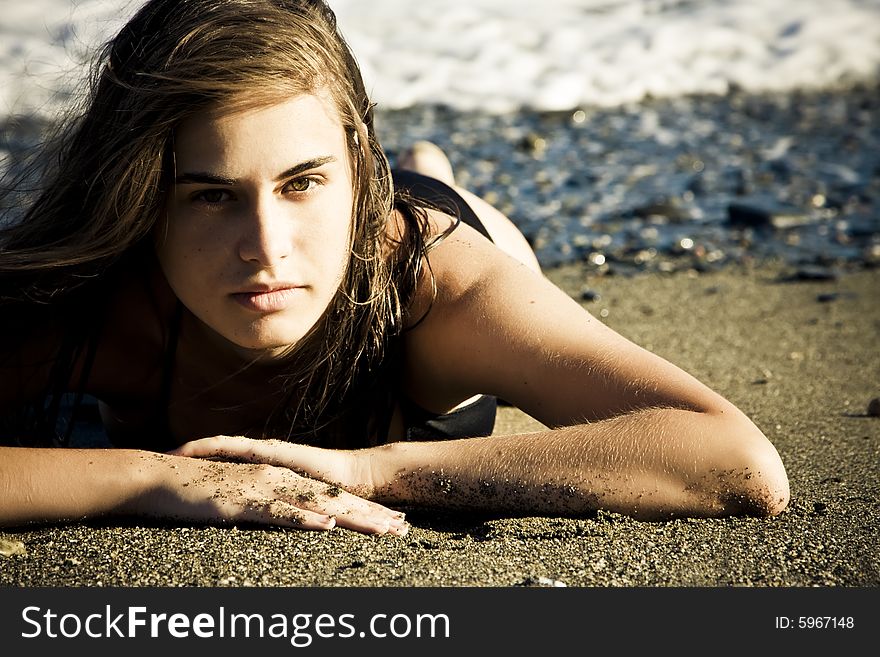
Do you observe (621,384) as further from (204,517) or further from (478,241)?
(204,517)

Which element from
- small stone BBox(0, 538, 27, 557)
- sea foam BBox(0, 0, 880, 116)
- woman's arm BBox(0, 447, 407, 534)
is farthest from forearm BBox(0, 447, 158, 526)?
sea foam BBox(0, 0, 880, 116)

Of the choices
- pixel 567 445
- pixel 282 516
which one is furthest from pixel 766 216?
pixel 282 516

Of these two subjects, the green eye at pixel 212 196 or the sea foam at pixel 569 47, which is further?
the sea foam at pixel 569 47

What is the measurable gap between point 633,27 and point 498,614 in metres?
9.16

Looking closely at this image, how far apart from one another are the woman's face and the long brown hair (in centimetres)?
6

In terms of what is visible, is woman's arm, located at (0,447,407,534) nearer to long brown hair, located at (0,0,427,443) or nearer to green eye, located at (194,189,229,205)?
long brown hair, located at (0,0,427,443)

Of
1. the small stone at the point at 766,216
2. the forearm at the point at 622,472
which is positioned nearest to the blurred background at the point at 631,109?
the small stone at the point at 766,216

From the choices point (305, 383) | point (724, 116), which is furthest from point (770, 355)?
point (724, 116)

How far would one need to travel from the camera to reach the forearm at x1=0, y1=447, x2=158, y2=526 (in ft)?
7.91

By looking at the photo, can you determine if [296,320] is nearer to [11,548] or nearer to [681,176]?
[11,548]

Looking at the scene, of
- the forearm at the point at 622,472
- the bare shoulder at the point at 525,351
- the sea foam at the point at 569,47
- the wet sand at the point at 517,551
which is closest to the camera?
the wet sand at the point at 517,551

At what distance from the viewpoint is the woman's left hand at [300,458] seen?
8.11ft

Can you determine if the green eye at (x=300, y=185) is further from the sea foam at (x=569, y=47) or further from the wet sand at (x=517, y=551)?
the sea foam at (x=569, y=47)

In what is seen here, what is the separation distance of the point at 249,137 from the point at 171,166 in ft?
0.75
